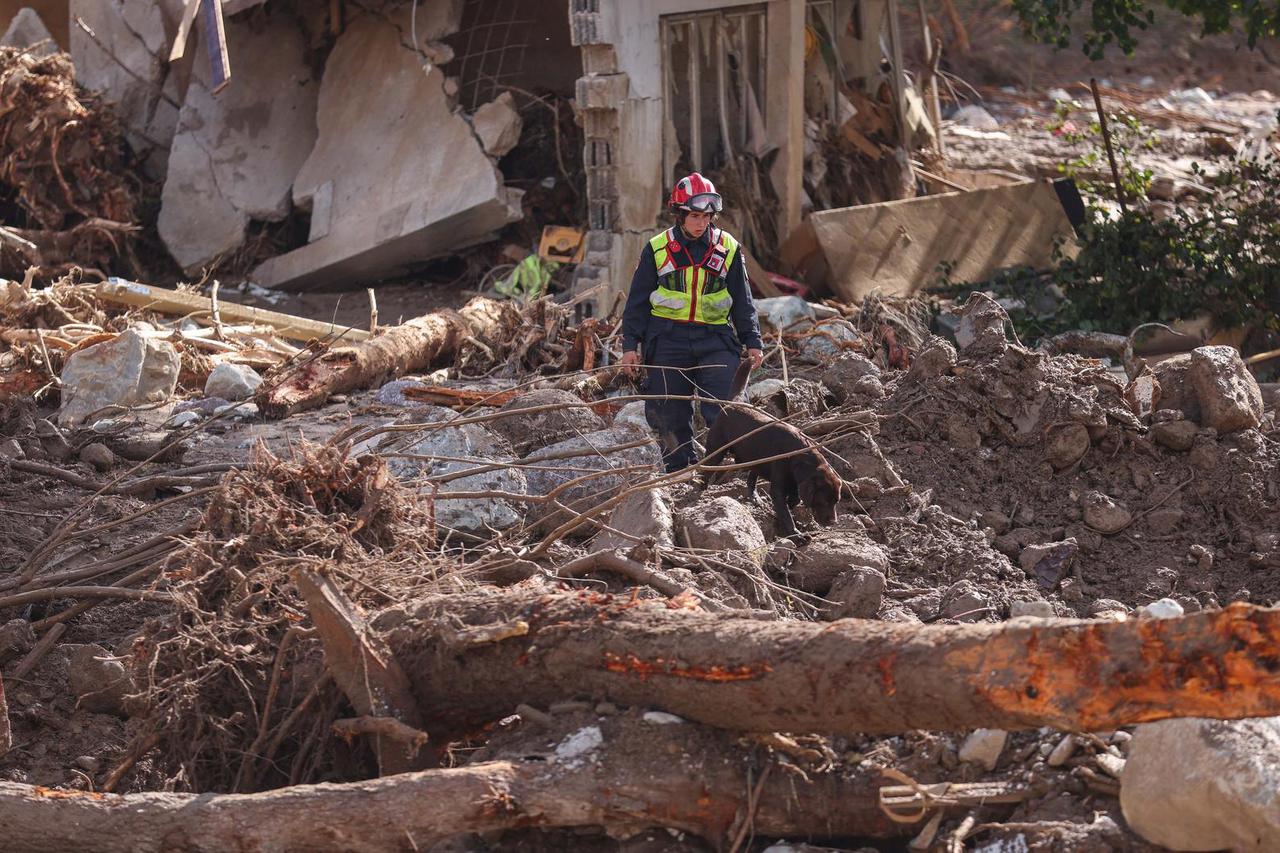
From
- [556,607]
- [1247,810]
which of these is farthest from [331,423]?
[1247,810]

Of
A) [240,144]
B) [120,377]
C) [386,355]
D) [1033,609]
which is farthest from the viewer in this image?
[240,144]

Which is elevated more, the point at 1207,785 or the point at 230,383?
the point at 1207,785

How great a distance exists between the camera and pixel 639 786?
12.1 feet

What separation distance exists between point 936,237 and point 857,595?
702 cm

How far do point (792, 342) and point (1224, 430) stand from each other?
289cm

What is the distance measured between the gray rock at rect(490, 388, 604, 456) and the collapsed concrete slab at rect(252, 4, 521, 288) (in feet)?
14.9

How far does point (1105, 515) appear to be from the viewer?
6.54m

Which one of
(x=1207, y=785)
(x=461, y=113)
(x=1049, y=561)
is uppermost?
(x=461, y=113)

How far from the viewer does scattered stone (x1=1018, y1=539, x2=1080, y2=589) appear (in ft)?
20.1

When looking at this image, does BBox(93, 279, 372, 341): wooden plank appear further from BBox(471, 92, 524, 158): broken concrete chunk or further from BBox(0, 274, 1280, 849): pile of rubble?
BBox(471, 92, 524, 158): broken concrete chunk

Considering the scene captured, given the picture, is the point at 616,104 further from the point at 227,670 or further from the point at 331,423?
the point at 227,670

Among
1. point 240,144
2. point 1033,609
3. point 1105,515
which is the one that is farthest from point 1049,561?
point 240,144

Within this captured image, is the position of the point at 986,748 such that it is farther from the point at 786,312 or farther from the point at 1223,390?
the point at 786,312

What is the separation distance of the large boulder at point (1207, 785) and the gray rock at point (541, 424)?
4.24 metres
